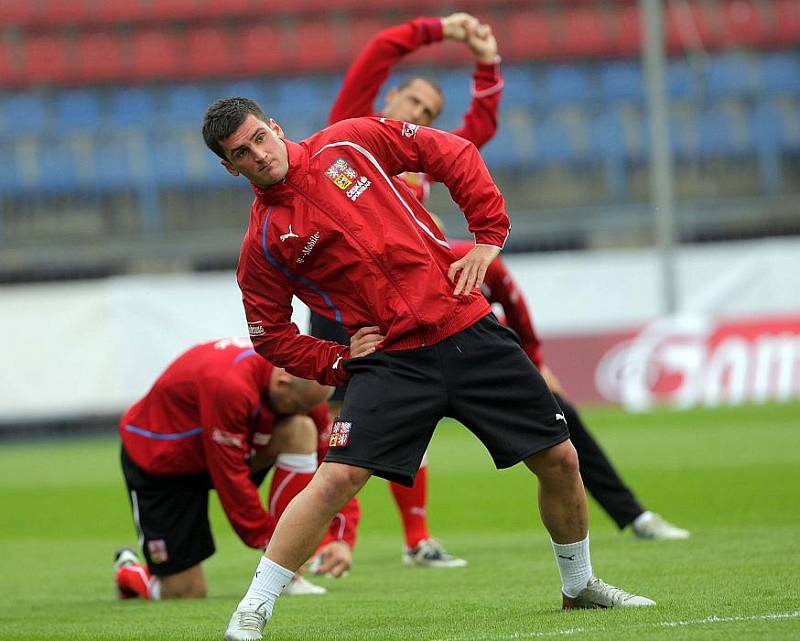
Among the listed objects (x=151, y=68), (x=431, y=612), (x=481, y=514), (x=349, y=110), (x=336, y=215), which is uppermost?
(x=151, y=68)

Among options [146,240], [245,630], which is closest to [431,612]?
[245,630]

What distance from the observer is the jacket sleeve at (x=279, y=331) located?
15.6 feet

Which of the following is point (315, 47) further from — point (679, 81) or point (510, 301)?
point (510, 301)

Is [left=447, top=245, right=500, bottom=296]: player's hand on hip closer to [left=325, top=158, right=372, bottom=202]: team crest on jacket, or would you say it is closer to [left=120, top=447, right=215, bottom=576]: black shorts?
[left=325, top=158, right=372, bottom=202]: team crest on jacket

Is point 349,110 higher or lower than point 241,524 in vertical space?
higher

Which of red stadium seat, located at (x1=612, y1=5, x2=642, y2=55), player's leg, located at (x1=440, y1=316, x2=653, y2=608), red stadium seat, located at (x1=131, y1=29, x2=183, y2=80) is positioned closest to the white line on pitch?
player's leg, located at (x1=440, y1=316, x2=653, y2=608)

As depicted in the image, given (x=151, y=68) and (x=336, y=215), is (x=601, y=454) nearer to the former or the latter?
(x=336, y=215)

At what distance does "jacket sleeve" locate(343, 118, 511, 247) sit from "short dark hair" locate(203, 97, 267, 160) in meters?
0.38

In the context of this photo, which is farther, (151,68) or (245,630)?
(151,68)

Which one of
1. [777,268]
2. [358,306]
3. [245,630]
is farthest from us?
[777,268]

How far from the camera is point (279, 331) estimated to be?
4816mm

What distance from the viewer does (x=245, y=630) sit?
4.37 metres

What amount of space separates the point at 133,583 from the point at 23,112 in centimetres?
1583

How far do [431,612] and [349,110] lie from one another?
293 centimetres
